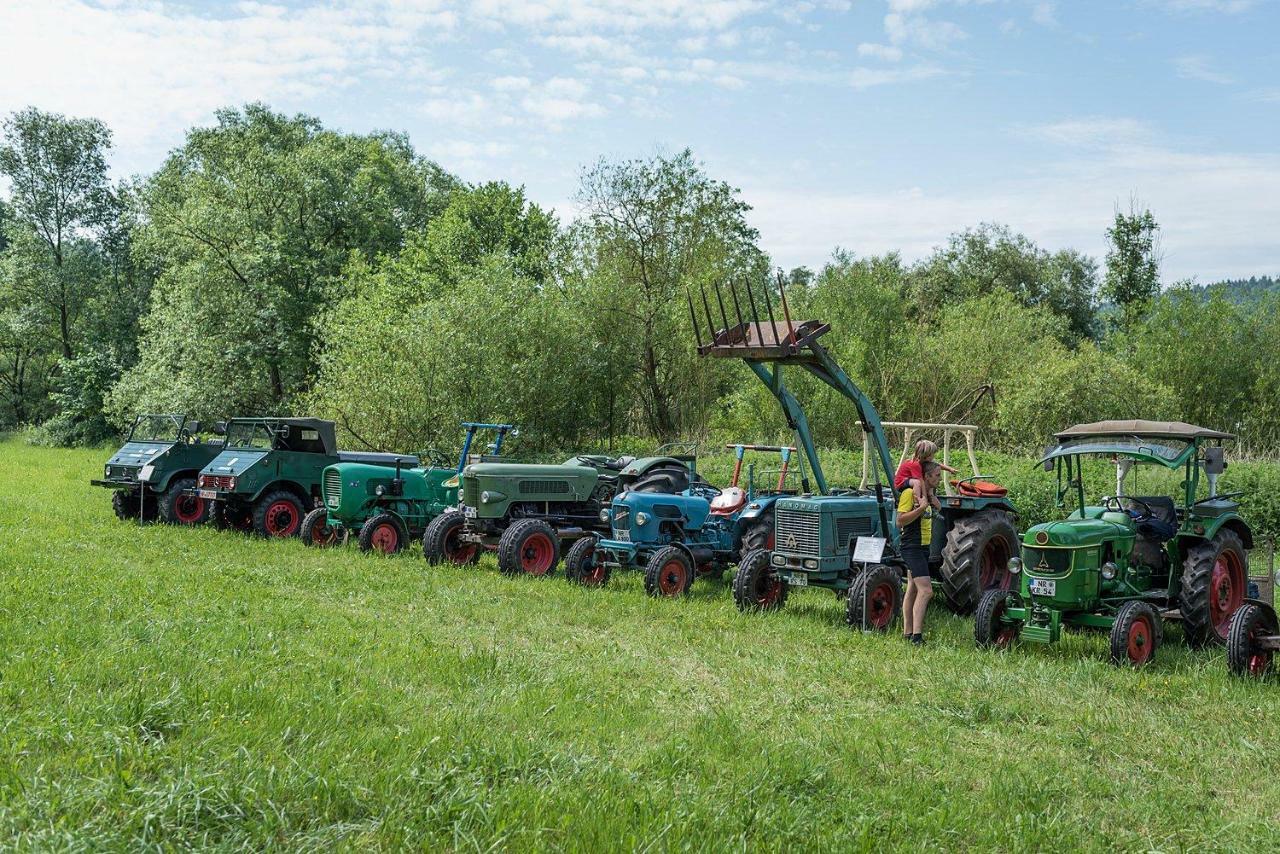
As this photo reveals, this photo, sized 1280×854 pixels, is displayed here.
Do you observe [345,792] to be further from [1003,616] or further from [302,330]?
[302,330]

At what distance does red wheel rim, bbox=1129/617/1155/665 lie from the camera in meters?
7.59

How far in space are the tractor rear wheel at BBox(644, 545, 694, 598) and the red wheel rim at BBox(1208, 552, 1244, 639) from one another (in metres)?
4.69

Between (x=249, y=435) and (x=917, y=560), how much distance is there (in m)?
11.0

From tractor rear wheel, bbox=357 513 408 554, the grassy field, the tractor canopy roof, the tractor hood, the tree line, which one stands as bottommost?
the grassy field

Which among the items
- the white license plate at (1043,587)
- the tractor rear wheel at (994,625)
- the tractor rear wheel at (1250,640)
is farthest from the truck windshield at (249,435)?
the tractor rear wheel at (1250,640)

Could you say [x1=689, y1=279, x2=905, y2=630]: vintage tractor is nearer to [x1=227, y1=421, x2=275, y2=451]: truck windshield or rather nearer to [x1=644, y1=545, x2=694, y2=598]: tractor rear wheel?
[x1=644, y1=545, x2=694, y2=598]: tractor rear wheel

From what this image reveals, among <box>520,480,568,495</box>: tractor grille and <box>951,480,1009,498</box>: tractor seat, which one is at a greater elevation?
<box>951,480,1009,498</box>: tractor seat

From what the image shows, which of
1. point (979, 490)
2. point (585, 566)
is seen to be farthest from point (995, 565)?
point (585, 566)

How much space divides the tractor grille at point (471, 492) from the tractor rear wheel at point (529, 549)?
0.78m

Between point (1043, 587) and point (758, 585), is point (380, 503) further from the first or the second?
point (1043, 587)

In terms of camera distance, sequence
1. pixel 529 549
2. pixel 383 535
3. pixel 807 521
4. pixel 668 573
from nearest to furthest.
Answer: pixel 807 521
pixel 668 573
pixel 529 549
pixel 383 535

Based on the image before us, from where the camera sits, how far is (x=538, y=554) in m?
12.1

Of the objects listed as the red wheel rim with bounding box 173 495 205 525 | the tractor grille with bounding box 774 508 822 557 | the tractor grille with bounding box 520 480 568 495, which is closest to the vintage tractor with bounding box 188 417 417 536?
the red wheel rim with bounding box 173 495 205 525

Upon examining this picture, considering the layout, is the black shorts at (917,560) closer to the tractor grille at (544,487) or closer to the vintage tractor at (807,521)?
the vintage tractor at (807,521)
